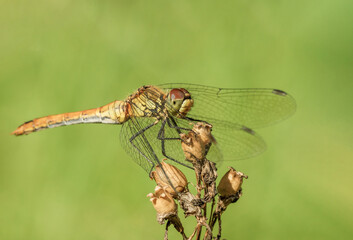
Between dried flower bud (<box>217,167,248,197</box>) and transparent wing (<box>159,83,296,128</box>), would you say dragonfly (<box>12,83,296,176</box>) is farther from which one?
dried flower bud (<box>217,167,248,197</box>)

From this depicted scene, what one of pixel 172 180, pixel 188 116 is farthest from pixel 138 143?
pixel 172 180

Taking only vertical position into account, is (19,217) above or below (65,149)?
below

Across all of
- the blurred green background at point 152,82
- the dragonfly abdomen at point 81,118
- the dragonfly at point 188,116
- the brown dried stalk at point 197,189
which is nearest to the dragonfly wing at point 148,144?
the dragonfly at point 188,116

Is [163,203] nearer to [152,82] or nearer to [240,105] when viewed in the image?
→ [240,105]

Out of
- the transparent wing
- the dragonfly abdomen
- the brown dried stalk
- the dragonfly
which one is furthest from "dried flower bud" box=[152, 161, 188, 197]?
the dragonfly abdomen

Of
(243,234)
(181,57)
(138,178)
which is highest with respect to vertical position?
(181,57)

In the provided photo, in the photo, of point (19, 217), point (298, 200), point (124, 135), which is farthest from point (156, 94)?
point (19, 217)

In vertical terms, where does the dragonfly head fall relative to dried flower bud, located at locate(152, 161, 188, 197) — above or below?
above

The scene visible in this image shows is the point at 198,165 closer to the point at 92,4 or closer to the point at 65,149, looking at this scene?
the point at 65,149
